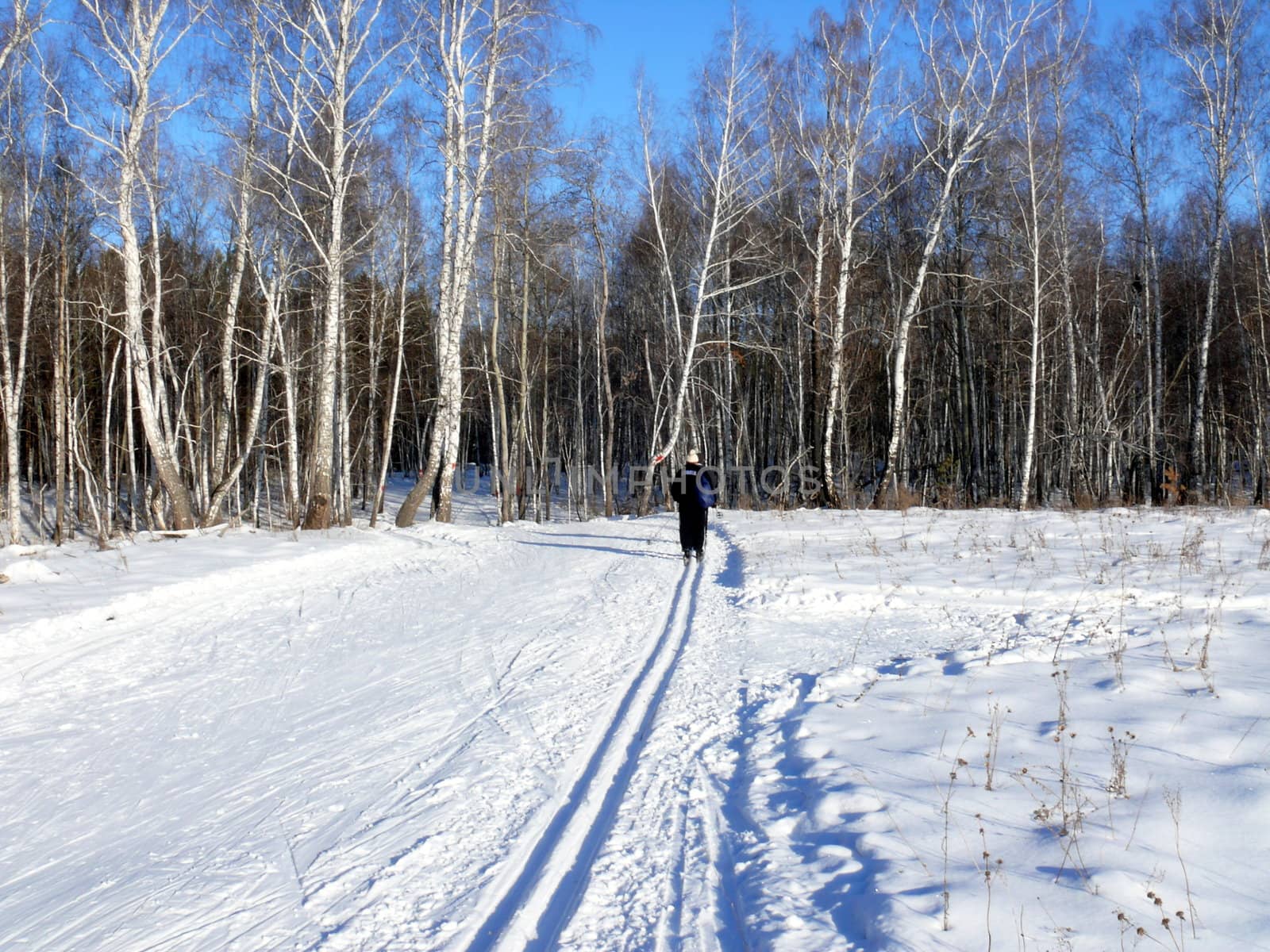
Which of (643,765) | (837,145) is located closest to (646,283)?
(837,145)

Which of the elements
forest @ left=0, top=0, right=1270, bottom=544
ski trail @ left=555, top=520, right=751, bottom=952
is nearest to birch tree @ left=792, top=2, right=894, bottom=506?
forest @ left=0, top=0, right=1270, bottom=544

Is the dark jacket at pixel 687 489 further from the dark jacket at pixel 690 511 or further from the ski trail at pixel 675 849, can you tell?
the ski trail at pixel 675 849

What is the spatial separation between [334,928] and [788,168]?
77.1 ft

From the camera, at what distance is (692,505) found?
39.8 feet

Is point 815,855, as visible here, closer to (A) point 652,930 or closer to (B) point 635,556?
(A) point 652,930

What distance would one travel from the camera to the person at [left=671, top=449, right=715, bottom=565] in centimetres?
1205

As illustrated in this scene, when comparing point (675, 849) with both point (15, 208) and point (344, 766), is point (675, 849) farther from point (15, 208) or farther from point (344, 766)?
point (15, 208)

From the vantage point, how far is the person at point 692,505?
1205cm

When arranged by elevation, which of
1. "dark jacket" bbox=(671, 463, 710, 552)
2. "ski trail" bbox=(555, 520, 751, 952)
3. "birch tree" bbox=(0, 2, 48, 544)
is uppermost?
"birch tree" bbox=(0, 2, 48, 544)

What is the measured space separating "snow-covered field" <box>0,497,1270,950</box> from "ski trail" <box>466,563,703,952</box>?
17mm

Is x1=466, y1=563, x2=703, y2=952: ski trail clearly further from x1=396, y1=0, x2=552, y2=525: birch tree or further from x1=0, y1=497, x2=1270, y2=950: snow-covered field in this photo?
x1=396, y1=0, x2=552, y2=525: birch tree

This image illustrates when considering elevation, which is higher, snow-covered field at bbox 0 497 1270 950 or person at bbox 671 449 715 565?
person at bbox 671 449 715 565

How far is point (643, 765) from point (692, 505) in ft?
25.2

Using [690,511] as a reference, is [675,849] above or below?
below
